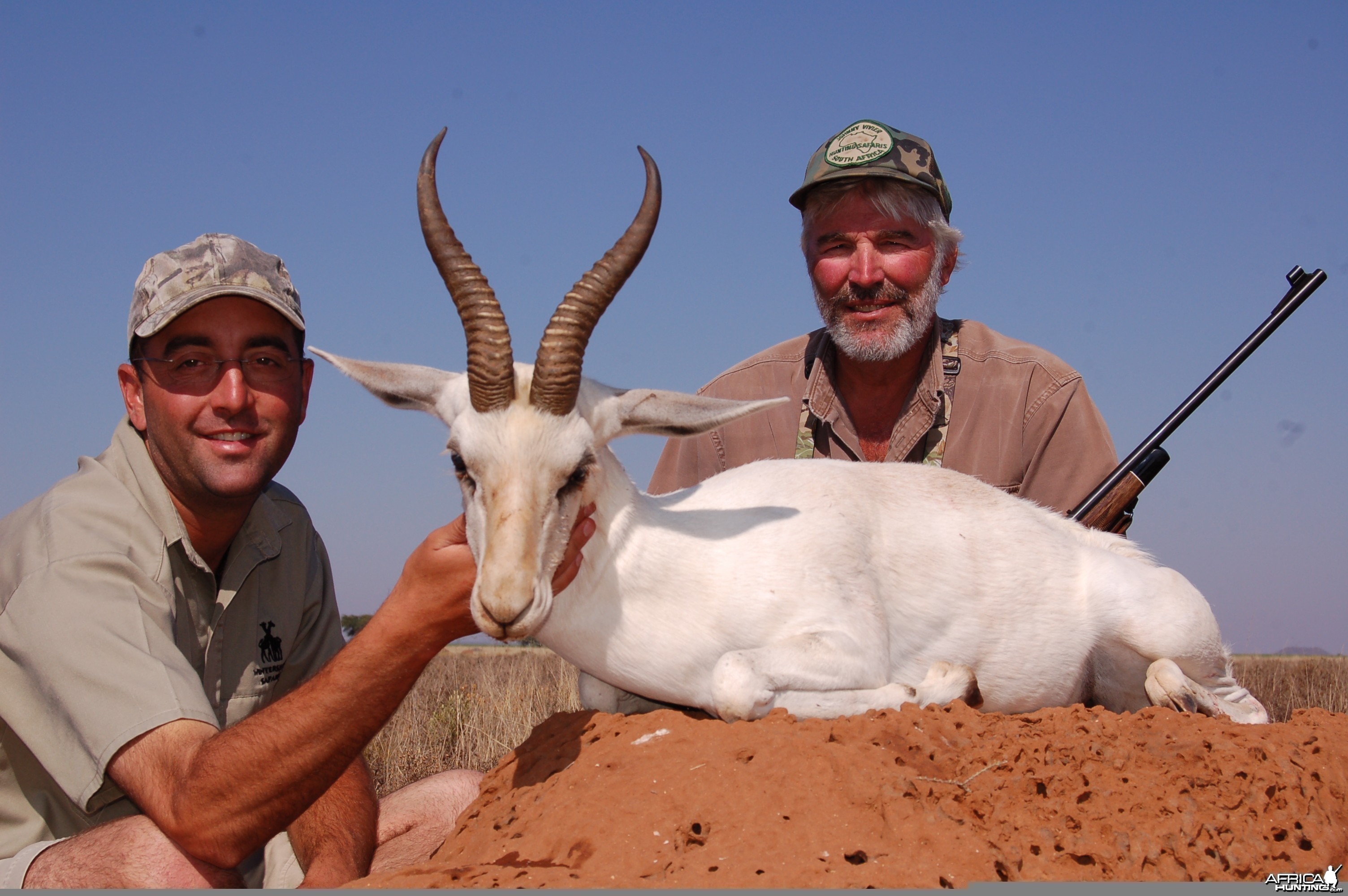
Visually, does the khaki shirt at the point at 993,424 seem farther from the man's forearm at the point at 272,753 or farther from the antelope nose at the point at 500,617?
the antelope nose at the point at 500,617

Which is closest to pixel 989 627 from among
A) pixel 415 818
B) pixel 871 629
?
pixel 871 629

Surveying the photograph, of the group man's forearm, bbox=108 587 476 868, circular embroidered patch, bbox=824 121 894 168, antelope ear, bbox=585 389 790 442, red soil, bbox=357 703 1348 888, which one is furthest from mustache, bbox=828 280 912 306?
man's forearm, bbox=108 587 476 868

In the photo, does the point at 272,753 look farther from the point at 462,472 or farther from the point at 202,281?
the point at 202,281

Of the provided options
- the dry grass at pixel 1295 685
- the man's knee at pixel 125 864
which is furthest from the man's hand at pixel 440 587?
the dry grass at pixel 1295 685

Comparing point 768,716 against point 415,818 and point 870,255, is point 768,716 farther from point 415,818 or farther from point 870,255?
point 870,255

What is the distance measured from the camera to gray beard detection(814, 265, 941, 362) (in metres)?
7.49

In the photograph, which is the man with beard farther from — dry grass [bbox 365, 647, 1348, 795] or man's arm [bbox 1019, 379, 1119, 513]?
dry grass [bbox 365, 647, 1348, 795]

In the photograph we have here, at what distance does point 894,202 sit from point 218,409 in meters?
4.71

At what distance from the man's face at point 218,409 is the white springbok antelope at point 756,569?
680 millimetres

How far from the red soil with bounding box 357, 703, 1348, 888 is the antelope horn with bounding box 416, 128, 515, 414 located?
152 centimetres

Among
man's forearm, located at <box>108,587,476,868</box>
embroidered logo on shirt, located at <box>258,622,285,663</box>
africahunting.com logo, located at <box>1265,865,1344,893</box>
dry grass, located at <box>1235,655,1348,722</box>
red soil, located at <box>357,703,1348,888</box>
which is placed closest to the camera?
red soil, located at <box>357,703,1348,888</box>

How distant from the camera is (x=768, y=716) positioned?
418 centimetres

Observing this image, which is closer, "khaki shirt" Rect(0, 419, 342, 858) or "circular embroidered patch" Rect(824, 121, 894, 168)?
"khaki shirt" Rect(0, 419, 342, 858)

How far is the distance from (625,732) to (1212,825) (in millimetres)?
2153
